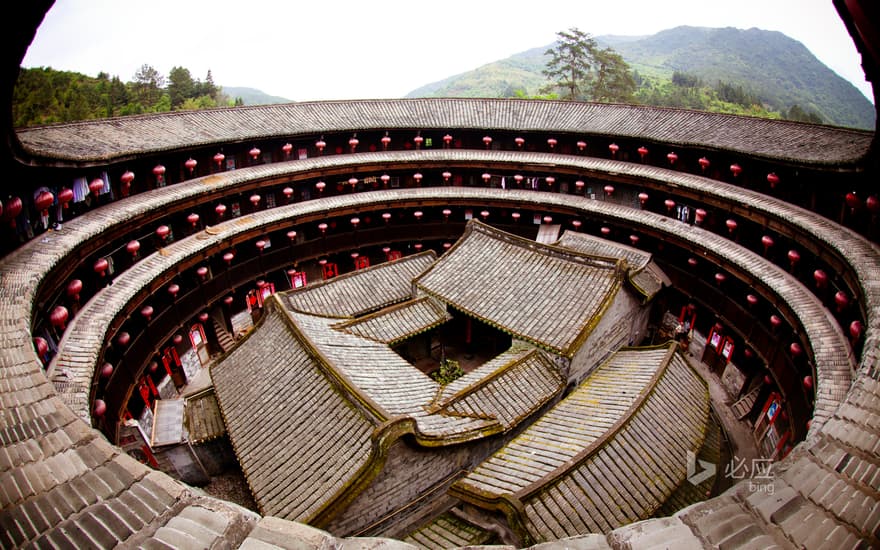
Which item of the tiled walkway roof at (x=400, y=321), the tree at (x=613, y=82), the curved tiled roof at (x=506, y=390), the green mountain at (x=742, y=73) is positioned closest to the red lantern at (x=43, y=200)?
the tiled walkway roof at (x=400, y=321)

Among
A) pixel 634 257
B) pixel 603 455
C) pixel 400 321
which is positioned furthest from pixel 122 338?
pixel 634 257

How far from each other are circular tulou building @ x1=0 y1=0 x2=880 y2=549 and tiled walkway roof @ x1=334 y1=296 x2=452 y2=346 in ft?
0.49

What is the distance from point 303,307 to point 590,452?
14864mm

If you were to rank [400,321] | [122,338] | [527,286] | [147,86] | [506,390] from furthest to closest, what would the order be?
[147,86] → [527,286] → [400,321] → [122,338] → [506,390]

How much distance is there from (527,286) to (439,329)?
5.06 meters

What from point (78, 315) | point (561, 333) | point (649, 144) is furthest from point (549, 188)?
point (78, 315)

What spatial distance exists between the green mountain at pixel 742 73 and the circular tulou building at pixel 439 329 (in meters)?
78.1

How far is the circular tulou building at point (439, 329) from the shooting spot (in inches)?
245

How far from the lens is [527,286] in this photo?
969 inches

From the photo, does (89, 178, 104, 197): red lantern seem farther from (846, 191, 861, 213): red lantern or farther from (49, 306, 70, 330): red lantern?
(846, 191, 861, 213): red lantern

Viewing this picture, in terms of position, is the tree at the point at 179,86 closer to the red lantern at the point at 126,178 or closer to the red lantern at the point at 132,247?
the red lantern at the point at 126,178

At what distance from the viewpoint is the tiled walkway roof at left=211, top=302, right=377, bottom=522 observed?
15.1m

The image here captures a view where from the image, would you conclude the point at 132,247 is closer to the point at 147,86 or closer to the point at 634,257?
the point at 634,257

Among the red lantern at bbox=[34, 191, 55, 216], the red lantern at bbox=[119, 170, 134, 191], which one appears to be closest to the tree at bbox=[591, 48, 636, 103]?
the red lantern at bbox=[119, 170, 134, 191]
